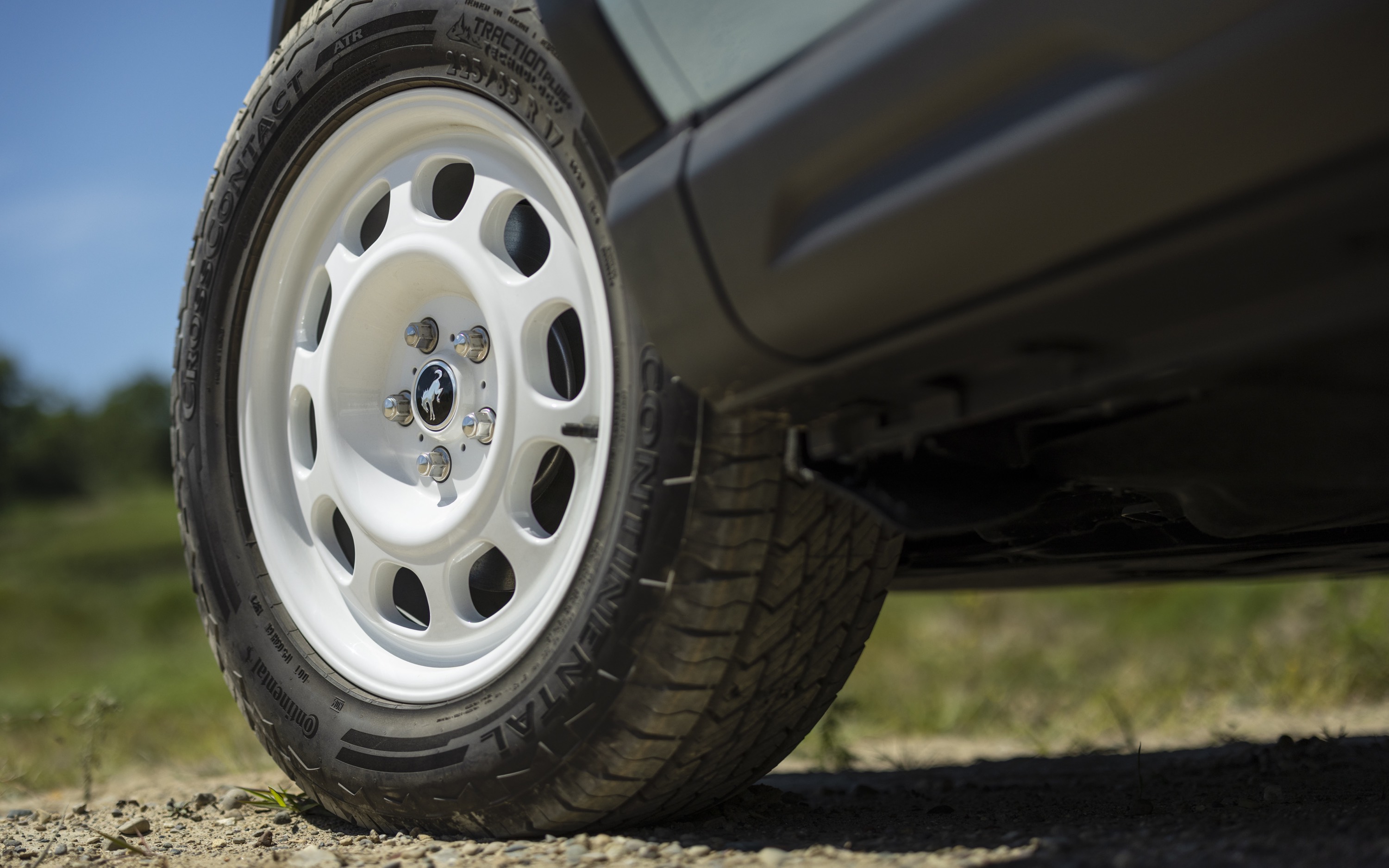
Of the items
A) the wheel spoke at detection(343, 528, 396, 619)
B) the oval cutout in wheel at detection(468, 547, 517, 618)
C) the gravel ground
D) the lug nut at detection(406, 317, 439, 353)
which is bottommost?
the gravel ground

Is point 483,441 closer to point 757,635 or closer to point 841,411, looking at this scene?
point 757,635

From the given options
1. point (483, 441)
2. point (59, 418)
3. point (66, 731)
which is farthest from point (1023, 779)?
point (59, 418)

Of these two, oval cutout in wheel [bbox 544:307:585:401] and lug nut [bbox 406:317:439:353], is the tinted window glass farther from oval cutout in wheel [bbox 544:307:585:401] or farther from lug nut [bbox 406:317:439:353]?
lug nut [bbox 406:317:439:353]

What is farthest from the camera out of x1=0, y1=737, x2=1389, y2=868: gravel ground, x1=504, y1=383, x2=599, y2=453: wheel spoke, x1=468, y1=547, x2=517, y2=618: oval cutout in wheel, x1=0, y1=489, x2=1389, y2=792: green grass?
x1=0, y1=489, x2=1389, y2=792: green grass

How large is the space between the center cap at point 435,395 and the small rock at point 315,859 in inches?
25.9

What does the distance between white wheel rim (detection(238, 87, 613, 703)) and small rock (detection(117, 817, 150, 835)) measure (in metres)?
0.45

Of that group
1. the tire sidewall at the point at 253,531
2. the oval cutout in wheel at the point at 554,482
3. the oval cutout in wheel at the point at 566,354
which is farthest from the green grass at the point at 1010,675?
the oval cutout in wheel at the point at 566,354

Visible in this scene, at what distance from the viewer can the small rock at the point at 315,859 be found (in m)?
1.43

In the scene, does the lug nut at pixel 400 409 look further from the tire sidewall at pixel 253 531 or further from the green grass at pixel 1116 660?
the green grass at pixel 1116 660

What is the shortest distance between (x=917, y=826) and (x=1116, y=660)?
17.6 feet

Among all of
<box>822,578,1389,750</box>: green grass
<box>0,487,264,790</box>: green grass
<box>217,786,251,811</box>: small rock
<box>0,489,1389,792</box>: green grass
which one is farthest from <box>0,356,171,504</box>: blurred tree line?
<box>217,786,251,811</box>: small rock

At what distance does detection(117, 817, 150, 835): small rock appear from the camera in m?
1.86

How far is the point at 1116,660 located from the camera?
257 inches

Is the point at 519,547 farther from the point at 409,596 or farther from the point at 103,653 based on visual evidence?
the point at 103,653
